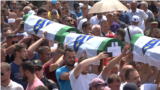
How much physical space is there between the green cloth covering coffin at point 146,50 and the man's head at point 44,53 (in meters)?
1.62

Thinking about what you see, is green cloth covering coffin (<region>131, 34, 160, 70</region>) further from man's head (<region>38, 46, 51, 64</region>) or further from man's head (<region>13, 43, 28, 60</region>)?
man's head (<region>13, 43, 28, 60</region>)

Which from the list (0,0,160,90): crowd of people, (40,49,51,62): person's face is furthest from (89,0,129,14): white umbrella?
(40,49,51,62): person's face

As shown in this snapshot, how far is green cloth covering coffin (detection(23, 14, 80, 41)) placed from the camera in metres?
6.61

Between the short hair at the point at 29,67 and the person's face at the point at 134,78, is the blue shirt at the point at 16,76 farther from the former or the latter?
the person's face at the point at 134,78

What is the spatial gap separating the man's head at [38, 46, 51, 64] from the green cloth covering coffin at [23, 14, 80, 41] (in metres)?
0.39

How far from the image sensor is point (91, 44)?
229 inches

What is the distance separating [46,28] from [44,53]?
0.77 meters

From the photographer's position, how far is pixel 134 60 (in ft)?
18.7

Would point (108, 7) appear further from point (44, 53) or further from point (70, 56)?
point (70, 56)

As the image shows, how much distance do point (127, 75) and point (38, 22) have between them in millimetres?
2757

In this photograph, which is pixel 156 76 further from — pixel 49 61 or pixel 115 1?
pixel 115 1

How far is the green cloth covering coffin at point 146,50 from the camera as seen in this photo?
5.19 metres

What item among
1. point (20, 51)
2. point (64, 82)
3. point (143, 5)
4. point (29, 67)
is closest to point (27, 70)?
point (29, 67)

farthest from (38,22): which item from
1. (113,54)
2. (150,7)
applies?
(150,7)
